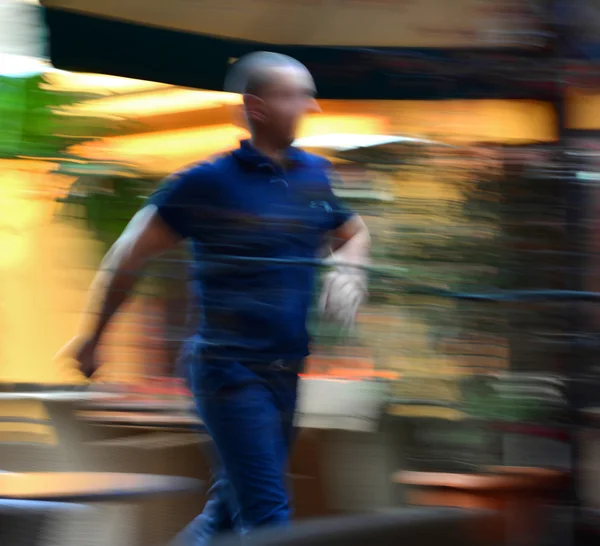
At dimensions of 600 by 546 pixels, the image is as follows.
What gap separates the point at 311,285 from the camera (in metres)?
1.72

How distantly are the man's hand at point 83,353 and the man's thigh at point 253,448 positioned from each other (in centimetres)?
39

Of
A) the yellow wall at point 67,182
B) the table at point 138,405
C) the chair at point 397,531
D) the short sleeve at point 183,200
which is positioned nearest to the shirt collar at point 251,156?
the short sleeve at point 183,200

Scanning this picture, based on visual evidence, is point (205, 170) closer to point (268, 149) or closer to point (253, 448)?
point (268, 149)

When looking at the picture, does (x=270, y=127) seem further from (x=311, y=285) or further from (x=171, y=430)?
(x=171, y=430)

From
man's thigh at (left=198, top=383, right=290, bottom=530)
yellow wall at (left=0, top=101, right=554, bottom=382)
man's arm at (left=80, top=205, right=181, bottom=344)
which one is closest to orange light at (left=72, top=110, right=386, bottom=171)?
yellow wall at (left=0, top=101, right=554, bottom=382)

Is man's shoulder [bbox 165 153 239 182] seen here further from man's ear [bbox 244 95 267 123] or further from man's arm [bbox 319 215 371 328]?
man's arm [bbox 319 215 371 328]

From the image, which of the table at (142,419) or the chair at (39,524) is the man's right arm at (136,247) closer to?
the table at (142,419)

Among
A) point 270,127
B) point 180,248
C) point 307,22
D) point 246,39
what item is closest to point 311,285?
point 180,248

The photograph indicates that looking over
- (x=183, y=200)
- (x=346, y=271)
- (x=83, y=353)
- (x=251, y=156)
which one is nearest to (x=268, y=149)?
(x=251, y=156)

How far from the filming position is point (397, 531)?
1497 millimetres

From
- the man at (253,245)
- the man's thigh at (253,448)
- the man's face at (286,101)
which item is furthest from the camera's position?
the man's thigh at (253,448)

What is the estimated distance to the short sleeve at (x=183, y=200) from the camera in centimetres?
160

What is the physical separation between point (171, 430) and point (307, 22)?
1.07 meters

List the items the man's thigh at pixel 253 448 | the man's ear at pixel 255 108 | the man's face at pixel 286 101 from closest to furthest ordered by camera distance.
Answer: the man's face at pixel 286 101
the man's ear at pixel 255 108
the man's thigh at pixel 253 448
